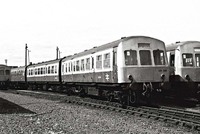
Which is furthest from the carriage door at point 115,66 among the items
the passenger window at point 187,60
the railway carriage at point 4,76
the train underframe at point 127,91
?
the railway carriage at point 4,76

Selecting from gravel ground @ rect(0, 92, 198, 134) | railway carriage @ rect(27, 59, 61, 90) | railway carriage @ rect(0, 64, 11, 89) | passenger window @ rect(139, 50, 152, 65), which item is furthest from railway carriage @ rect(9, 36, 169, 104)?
railway carriage @ rect(0, 64, 11, 89)

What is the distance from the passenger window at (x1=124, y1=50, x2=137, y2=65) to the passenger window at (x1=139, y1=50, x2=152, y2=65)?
0.34 metres

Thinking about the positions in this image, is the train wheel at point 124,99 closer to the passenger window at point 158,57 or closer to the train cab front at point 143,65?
the train cab front at point 143,65

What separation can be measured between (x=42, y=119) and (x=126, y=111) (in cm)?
359

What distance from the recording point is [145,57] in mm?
13367

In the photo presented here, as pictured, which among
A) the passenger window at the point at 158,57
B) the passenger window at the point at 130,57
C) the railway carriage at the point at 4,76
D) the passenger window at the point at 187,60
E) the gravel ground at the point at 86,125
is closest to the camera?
the gravel ground at the point at 86,125

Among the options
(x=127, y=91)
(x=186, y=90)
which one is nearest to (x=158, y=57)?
(x=127, y=91)

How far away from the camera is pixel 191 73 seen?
14.9 m

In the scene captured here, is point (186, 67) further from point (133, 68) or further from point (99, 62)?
point (99, 62)

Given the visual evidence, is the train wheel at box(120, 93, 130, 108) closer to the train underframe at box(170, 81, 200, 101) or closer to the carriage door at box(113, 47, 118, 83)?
the carriage door at box(113, 47, 118, 83)

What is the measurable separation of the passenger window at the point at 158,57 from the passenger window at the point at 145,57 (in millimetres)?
347

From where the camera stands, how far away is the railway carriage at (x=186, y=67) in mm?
14859

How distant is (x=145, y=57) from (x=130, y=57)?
2.76 feet

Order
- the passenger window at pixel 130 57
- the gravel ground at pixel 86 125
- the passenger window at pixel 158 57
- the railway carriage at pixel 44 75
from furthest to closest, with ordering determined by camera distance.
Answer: the railway carriage at pixel 44 75 < the passenger window at pixel 158 57 < the passenger window at pixel 130 57 < the gravel ground at pixel 86 125
